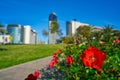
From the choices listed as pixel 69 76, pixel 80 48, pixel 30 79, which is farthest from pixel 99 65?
pixel 80 48

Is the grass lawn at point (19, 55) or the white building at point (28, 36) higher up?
the white building at point (28, 36)

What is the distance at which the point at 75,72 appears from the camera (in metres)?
2.38

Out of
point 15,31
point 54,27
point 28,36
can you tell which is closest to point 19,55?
point 54,27

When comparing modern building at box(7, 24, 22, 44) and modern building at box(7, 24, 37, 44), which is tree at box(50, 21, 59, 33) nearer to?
modern building at box(7, 24, 37, 44)

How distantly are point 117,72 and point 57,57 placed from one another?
2.54 meters

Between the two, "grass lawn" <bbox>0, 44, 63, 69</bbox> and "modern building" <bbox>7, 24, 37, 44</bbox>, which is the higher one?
"modern building" <bbox>7, 24, 37, 44</bbox>

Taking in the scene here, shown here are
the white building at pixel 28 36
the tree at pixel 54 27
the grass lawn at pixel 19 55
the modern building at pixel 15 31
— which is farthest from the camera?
the modern building at pixel 15 31

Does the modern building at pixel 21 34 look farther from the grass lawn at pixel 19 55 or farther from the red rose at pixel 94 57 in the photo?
the red rose at pixel 94 57

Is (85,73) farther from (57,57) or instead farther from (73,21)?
(73,21)

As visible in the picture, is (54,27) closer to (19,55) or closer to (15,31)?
(19,55)

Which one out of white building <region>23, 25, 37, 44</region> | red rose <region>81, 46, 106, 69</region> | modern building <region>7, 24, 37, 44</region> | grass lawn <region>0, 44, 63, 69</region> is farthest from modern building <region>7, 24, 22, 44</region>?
red rose <region>81, 46, 106, 69</region>

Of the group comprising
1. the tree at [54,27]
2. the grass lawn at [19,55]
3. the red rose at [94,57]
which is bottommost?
the grass lawn at [19,55]

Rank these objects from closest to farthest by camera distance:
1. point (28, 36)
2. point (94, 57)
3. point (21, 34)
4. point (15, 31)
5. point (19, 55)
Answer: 1. point (94, 57)
2. point (19, 55)
3. point (28, 36)
4. point (21, 34)
5. point (15, 31)

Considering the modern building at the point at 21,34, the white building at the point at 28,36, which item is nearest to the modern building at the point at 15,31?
the modern building at the point at 21,34
